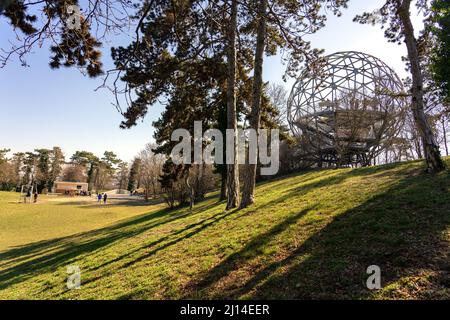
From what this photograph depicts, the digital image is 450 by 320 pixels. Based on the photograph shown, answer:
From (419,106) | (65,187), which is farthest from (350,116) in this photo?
(65,187)

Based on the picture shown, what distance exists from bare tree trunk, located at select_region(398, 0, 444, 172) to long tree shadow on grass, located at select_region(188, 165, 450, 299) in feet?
5.87

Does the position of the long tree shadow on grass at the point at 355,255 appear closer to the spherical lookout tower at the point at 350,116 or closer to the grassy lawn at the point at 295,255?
the grassy lawn at the point at 295,255

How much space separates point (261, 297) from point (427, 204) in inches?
161

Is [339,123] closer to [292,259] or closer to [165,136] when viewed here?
[165,136]

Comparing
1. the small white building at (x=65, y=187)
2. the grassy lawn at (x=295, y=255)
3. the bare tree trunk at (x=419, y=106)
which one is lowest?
the small white building at (x=65, y=187)

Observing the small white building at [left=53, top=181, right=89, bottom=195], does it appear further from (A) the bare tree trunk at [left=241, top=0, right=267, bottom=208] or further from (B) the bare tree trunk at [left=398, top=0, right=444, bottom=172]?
(B) the bare tree trunk at [left=398, top=0, right=444, bottom=172]

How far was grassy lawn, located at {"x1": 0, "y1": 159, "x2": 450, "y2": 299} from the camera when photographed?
3.51 m

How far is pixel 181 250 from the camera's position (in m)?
6.59

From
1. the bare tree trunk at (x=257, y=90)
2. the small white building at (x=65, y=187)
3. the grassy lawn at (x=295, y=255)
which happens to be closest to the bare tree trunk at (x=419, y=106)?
the grassy lawn at (x=295, y=255)

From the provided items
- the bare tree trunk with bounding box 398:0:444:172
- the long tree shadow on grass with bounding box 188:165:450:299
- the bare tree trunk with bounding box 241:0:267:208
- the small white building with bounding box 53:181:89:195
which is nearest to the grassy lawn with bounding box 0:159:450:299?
the long tree shadow on grass with bounding box 188:165:450:299

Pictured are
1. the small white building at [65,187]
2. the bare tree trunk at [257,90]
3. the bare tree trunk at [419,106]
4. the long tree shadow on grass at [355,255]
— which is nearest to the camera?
the long tree shadow on grass at [355,255]

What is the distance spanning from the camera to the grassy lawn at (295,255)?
3506 mm

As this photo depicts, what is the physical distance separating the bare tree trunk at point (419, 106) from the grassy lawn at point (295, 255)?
540 mm
